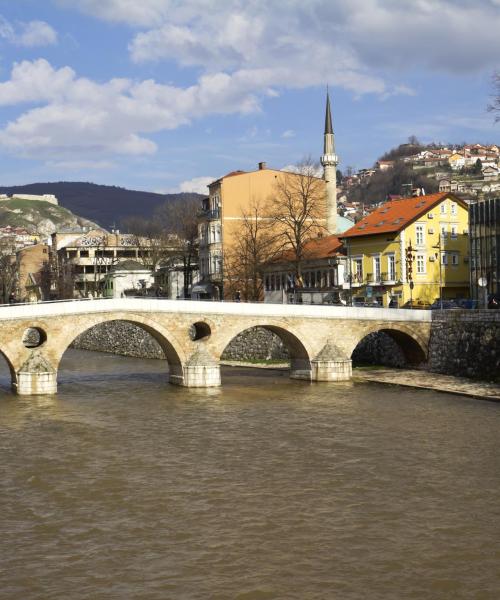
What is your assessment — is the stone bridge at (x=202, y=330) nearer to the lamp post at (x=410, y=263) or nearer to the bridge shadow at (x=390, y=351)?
the bridge shadow at (x=390, y=351)

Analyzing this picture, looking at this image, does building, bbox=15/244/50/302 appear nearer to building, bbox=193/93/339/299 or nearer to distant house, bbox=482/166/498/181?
building, bbox=193/93/339/299

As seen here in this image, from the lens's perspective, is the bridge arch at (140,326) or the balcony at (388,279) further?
the balcony at (388,279)

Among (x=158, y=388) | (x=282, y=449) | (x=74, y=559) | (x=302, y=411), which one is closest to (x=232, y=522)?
(x=74, y=559)

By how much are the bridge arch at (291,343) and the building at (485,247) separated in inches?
405

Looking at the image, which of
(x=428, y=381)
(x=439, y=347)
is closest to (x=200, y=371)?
(x=428, y=381)

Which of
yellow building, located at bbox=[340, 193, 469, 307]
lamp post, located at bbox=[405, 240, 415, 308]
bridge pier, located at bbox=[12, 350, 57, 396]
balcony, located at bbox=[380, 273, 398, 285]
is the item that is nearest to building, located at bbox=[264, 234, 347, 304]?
yellow building, located at bbox=[340, 193, 469, 307]

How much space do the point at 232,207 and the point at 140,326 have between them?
27320mm

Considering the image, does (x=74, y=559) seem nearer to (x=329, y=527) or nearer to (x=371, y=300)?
(x=329, y=527)

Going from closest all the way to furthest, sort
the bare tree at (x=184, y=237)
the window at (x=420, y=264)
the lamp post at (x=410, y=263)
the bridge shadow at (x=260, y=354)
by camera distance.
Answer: the bridge shadow at (x=260, y=354) < the lamp post at (x=410, y=263) < the window at (x=420, y=264) < the bare tree at (x=184, y=237)

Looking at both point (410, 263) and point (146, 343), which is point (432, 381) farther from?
point (146, 343)

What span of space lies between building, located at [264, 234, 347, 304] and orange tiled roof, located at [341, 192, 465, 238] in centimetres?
256

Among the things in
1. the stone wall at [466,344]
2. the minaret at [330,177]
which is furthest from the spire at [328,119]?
the stone wall at [466,344]

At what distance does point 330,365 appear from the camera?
4131cm

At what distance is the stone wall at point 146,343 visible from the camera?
50062 millimetres
